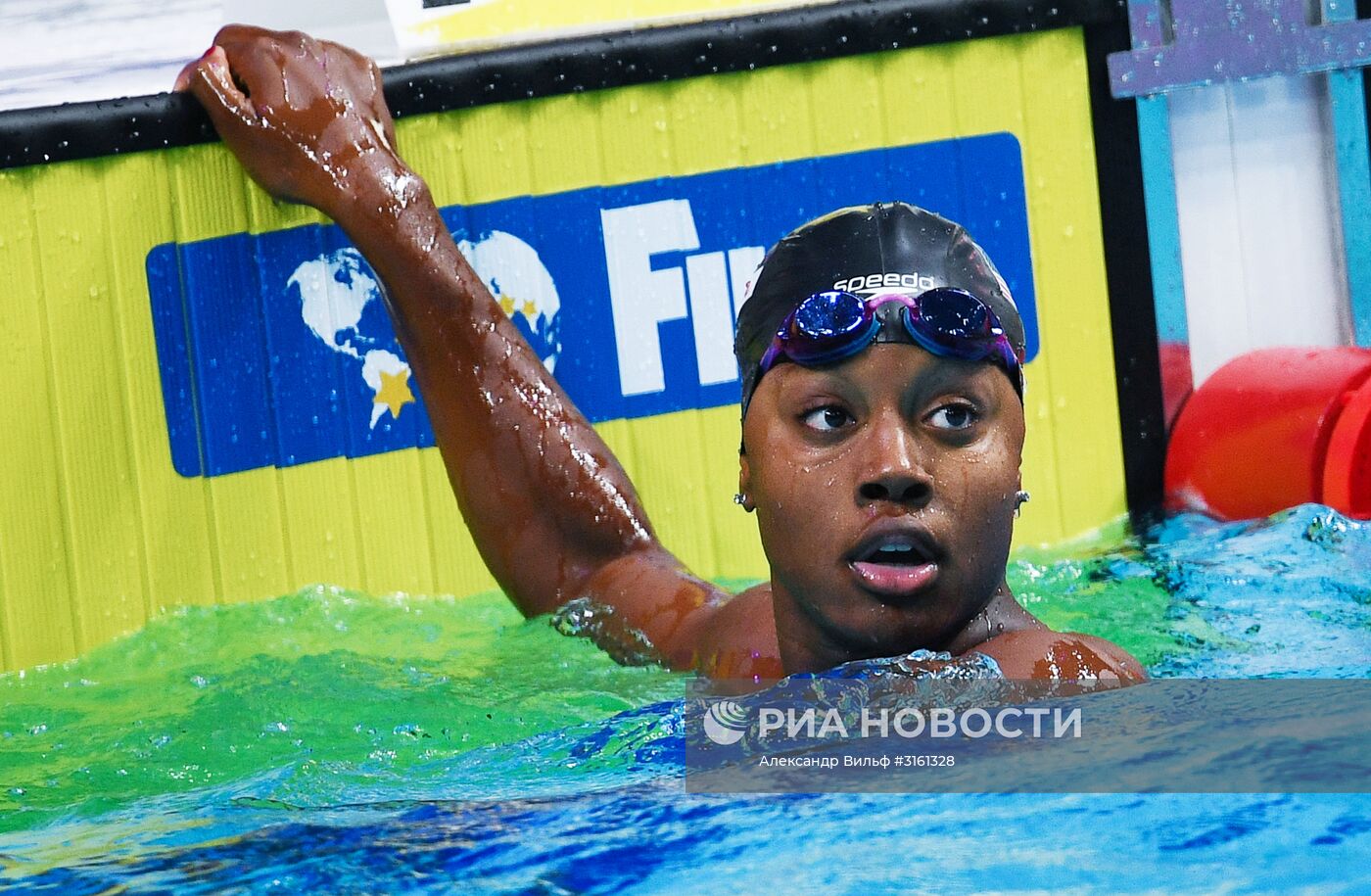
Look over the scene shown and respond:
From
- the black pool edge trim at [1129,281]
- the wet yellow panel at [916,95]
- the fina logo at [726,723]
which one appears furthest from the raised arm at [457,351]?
the black pool edge trim at [1129,281]

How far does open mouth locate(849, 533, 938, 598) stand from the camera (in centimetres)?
211

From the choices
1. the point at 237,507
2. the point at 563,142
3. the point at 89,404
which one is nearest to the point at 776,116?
the point at 563,142

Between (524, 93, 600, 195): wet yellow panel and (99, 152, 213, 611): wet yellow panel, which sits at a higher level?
(524, 93, 600, 195): wet yellow panel

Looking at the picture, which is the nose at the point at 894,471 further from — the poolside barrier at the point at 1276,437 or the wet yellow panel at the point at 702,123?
the poolside barrier at the point at 1276,437

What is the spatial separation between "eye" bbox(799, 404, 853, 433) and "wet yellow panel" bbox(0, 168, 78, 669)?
2.09 metres

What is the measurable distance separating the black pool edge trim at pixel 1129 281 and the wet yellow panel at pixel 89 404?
2.38 metres

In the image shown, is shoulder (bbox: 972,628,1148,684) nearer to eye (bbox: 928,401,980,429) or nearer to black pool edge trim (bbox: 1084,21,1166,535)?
eye (bbox: 928,401,980,429)

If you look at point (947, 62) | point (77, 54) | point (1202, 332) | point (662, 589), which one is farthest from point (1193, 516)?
point (77, 54)

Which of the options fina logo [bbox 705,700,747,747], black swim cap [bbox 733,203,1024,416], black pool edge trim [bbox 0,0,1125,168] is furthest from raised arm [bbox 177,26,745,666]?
black swim cap [bbox 733,203,1024,416]

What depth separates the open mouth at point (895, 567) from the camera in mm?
2111

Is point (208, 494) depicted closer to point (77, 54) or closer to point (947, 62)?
point (77, 54)

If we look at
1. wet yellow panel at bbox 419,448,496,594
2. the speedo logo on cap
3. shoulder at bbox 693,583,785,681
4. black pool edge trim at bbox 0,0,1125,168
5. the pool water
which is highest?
black pool edge trim at bbox 0,0,1125,168

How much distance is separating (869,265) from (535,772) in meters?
0.87

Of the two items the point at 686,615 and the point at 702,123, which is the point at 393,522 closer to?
the point at 686,615
